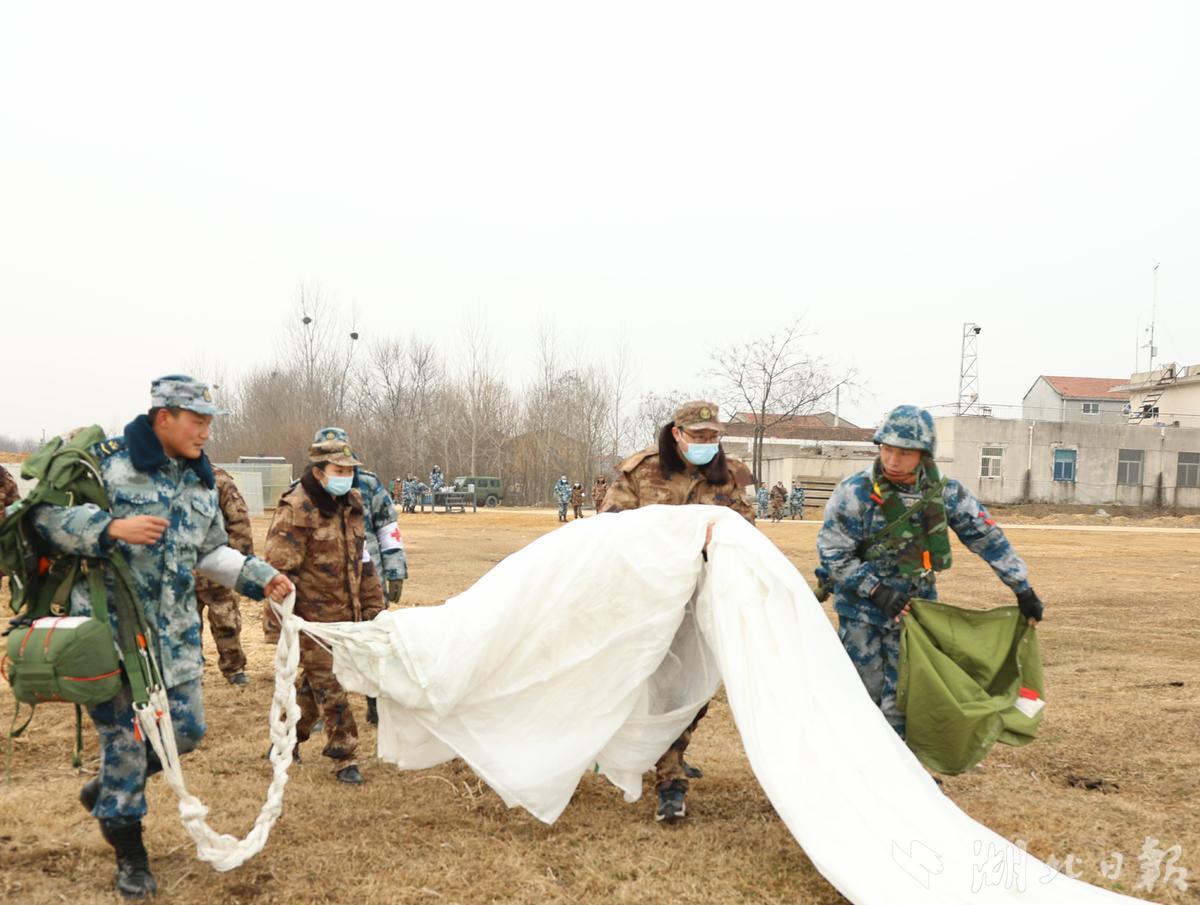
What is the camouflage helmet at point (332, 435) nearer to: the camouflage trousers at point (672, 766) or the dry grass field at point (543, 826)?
the dry grass field at point (543, 826)

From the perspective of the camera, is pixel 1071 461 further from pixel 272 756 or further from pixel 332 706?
pixel 272 756

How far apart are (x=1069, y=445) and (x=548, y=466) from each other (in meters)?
26.5

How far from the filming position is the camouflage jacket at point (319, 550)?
5.08 meters

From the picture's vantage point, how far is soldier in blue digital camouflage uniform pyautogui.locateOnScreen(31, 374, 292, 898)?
329cm

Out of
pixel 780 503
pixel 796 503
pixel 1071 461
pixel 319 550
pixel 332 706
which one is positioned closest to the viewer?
pixel 332 706

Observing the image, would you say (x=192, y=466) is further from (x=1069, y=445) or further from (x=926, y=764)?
(x=1069, y=445)

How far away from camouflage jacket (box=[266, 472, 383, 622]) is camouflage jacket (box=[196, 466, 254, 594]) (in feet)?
3.98

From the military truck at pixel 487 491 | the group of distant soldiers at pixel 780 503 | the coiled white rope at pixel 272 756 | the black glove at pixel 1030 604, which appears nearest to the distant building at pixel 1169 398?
the group of distant soldiers at pixel 780 503

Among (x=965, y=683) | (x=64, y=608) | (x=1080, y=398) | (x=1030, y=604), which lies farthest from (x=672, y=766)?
(x=1080, y=398)

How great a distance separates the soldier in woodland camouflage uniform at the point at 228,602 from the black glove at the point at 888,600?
417cm

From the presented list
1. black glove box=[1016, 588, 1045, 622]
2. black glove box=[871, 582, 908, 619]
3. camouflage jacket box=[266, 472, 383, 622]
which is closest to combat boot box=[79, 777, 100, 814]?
camouflage jacket box=[266, 472, 383, 622]

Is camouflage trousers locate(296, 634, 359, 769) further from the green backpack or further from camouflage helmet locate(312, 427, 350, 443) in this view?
the green backpack

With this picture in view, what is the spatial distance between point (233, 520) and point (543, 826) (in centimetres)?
345

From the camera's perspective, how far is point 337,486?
517 centimetres
